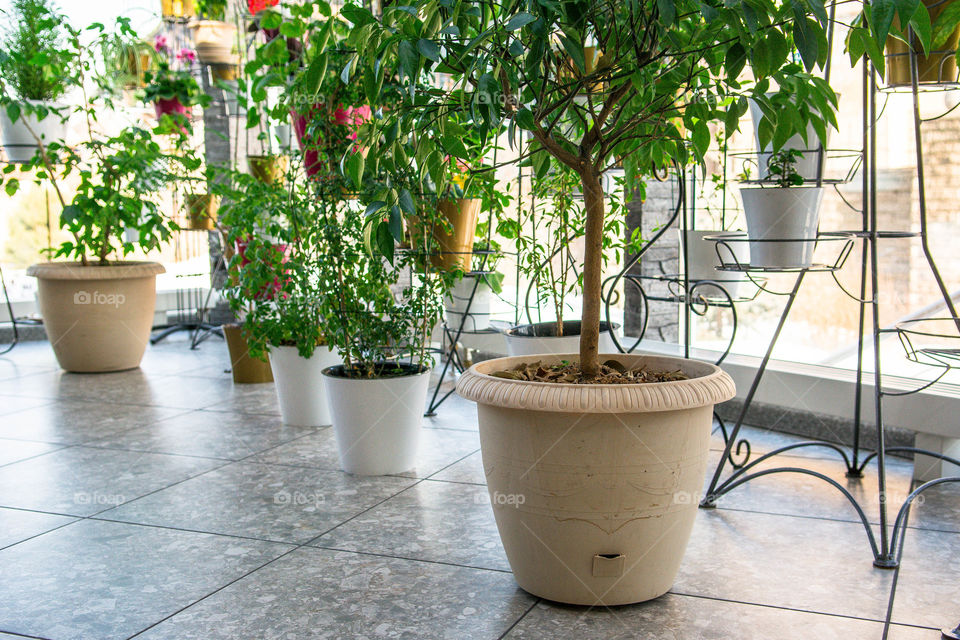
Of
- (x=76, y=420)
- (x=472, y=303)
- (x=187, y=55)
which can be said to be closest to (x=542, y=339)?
(x=472, y=303)

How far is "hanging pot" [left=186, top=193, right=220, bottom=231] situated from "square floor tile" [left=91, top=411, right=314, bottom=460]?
48.3 inches

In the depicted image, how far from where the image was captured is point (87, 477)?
2.59 metres

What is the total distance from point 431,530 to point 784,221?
1.09 m

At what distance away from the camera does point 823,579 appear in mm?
1806

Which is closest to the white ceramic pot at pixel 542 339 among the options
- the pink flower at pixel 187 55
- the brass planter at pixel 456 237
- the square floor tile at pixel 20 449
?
the brass planter at pixel 456 237

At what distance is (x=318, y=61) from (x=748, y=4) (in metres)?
0.62

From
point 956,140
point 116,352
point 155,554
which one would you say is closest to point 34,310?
point 116,352

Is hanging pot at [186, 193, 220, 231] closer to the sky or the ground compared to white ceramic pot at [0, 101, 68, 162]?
closer to the ground

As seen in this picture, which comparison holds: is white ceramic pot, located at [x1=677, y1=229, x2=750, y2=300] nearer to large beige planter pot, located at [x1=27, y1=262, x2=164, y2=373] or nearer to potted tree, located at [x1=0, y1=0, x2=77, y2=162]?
large beige planter pot, located at [x1=27, y1=262, x2=164, y2=373]

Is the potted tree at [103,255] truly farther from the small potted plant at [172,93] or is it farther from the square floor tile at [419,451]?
the square floor tile at [419,451]

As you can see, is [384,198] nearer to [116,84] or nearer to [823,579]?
[823,579]

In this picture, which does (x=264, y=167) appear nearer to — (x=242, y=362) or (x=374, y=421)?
(x=242, y=362)

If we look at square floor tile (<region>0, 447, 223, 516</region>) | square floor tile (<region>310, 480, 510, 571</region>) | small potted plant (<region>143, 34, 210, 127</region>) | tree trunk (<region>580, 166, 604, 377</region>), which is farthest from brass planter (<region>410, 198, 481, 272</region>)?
small potted plant (<region>143, 34, 210, 127</region>)

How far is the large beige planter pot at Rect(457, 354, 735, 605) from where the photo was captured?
5.15 feet
